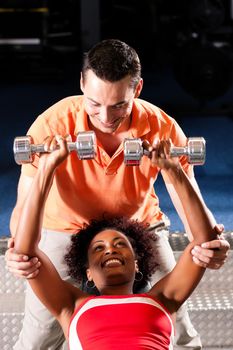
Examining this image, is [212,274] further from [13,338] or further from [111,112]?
[111,112]

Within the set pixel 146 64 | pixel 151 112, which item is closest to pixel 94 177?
pixel 151 112

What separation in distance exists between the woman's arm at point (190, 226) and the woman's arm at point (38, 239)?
0.86ft

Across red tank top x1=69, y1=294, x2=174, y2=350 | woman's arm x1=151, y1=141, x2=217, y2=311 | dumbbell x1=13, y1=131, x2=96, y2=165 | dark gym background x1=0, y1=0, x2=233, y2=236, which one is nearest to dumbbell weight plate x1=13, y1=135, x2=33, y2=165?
dumbbell x1=13, y1=131, x2=96, y2=165

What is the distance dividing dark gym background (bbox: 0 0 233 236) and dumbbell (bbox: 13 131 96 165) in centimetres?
180

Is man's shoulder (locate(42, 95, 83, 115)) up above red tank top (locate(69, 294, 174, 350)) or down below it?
above

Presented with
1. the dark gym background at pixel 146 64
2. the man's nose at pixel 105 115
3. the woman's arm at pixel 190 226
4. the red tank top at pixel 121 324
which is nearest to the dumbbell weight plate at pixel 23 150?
the man's nose at pixel 105 115

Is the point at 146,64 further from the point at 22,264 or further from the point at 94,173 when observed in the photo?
the point at 22,264

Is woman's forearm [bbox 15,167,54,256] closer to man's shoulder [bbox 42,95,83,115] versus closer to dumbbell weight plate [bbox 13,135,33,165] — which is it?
dumbbell weight plate [bbox 13,135,33,165]

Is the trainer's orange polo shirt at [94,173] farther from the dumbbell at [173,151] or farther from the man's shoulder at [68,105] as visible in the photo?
the dumbbell at [173,151]

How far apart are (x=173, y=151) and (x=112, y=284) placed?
48 centimetres

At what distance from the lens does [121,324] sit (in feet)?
7.21

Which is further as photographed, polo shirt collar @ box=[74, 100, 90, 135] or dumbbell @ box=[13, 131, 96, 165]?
polo shirt collar @ box=[74, 100, 90, 135]

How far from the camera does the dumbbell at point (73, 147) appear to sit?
201cm

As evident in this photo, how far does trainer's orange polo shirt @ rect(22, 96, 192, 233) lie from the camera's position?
7.77ft
